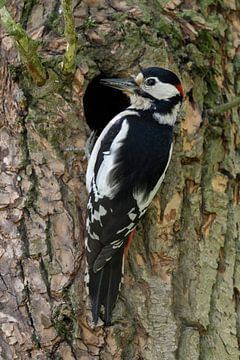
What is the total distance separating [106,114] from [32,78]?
1004 mm

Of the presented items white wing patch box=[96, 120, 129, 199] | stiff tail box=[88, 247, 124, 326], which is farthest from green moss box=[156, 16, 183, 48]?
stiff tail box=[88, 247, 124, 326]

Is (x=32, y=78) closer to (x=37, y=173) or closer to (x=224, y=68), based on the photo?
(x=37, y=173)

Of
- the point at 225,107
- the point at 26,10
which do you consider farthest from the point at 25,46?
the point at 225,107

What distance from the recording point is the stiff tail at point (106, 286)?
3.46 m

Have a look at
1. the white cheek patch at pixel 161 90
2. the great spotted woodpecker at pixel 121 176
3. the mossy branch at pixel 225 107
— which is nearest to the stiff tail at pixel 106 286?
the great spotted woodpecker at pixel 121 176

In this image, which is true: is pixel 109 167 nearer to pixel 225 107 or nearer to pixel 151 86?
pixel 151 86

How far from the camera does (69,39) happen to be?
11.8 feet

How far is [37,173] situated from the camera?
3689mm

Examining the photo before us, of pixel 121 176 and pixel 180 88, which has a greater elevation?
pixel 180 88

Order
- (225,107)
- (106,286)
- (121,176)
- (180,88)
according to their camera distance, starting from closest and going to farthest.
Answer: (106,286) < (121,176) < (180,88) < (225,107)

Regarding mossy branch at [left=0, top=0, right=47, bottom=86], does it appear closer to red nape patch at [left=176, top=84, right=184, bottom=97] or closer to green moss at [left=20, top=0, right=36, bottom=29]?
green moss at [left=20, top=0, right=36, bottom=29]

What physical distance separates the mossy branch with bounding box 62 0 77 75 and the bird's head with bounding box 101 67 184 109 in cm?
21

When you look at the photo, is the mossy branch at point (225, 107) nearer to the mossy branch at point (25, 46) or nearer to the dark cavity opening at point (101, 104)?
the dark cavity opening at point (101, 104)

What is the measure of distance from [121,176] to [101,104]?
111 centimetres
